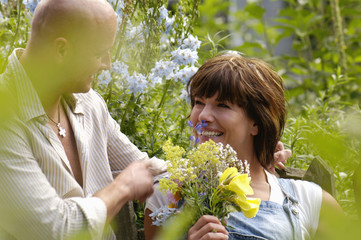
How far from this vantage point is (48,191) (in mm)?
1388

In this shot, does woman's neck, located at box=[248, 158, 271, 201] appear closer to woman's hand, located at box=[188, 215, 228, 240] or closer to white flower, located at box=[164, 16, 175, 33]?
woman's hand, located at box=[188, 215, 228, 240]

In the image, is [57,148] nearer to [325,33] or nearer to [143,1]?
[143,1]

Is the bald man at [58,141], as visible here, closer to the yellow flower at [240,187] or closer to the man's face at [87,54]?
the man's face at [87,54]

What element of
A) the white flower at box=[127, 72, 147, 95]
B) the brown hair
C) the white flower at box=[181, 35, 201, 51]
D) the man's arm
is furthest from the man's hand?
the white flower at box=[181, 35, 201, 51]

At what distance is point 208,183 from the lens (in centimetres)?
139

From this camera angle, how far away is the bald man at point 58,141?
1.37m

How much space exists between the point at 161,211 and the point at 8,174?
1.66 feet

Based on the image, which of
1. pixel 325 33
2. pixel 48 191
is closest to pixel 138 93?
pixel 48 191

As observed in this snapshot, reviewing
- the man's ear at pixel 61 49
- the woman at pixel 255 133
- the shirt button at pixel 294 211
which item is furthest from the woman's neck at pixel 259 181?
the man's ear at pixel 61 49

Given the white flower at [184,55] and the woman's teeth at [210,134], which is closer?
the woman's teeth at [210,134]

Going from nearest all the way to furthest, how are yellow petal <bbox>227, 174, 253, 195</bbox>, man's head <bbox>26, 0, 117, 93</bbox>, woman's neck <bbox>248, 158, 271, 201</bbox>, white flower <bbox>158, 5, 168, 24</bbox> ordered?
yellow petal <bbox>227, 174, 253, 195</bbox>
man's head <bbox>26, 0, 117, 93</bbox>
woman's neck <bbox>248, 158, 271, 201</bbox>
white flower <bbox>158, 5, 168, 24</bbox>

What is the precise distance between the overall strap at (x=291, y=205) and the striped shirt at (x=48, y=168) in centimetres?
60

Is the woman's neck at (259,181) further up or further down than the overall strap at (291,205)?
further up

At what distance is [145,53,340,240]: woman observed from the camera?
1.81m
